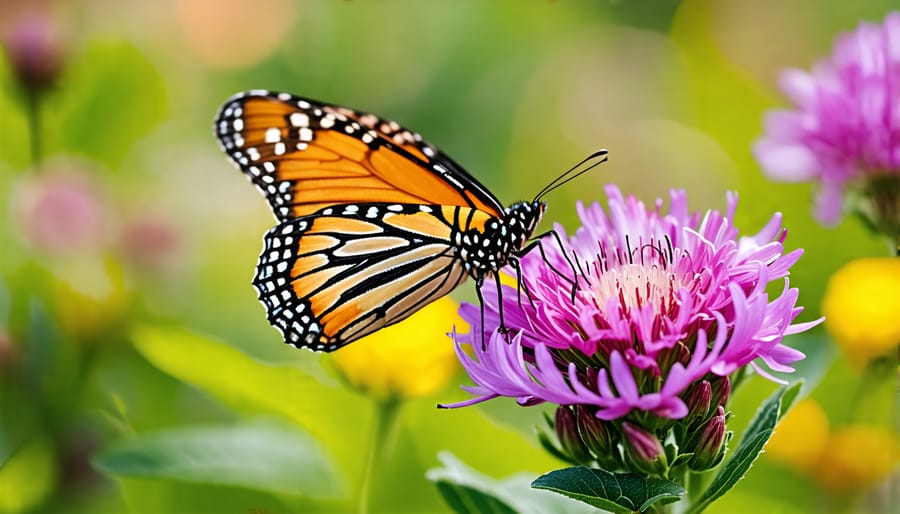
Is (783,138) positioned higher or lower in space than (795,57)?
lower

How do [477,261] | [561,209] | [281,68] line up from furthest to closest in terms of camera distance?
[281,68] < [561,209] < [477,261]

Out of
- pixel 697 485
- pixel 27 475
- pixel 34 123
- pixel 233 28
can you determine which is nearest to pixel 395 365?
pixel 697 485

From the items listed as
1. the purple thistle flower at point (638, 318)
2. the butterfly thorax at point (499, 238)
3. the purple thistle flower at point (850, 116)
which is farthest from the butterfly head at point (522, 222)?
the purple thistle flower at point (850, 116)

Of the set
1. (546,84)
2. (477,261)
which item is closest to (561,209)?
(546,84)

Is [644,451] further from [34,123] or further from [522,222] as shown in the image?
[34,123]

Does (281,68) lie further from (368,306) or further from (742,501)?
(742,501)

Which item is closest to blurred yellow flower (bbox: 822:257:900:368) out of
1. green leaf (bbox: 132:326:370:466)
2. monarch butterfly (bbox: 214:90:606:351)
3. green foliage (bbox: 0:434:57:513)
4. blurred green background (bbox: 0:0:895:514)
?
blurred green background (bbox: 0:0:895:514)

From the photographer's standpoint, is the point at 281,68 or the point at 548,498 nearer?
the point at 548,498

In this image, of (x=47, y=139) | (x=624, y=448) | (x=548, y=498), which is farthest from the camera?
(x=47, y=139)
